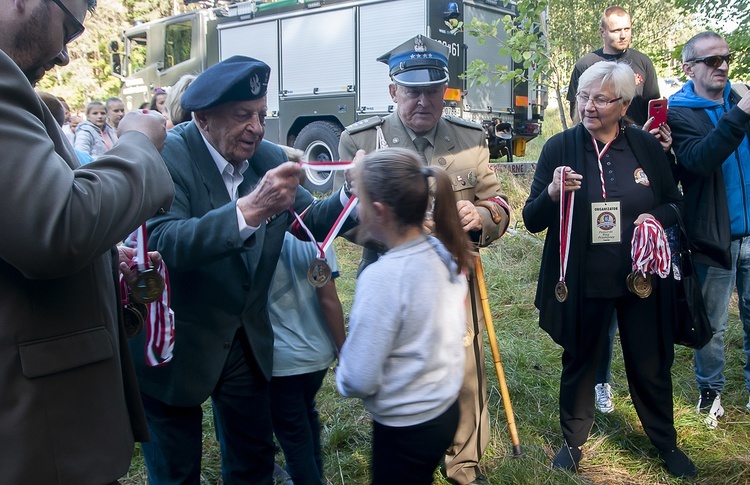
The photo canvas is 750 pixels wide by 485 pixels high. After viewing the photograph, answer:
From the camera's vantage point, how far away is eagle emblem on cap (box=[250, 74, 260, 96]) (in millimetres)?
2441

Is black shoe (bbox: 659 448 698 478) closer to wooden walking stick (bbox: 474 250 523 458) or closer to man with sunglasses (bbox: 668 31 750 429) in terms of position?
man with sunglasses (bbox: 668 31 750 429)

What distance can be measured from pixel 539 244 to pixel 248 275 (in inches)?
213

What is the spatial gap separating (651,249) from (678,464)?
115cm

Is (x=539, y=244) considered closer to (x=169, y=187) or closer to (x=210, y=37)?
(x=169, y=187)

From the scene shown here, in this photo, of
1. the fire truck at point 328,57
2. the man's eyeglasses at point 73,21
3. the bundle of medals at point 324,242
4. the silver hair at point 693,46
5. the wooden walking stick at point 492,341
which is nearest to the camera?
the man's eyeglasses at point 73,21

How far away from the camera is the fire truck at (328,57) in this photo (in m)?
11.1

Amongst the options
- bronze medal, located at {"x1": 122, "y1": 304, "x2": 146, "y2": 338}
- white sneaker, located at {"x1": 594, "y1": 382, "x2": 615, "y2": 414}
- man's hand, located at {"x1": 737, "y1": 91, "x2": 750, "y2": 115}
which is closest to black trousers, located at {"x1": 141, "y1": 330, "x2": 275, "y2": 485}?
bronze medal, located at {"x1": 122, "y1": 304, "x2": 146, "y2": 338}

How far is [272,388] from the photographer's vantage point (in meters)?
2.95

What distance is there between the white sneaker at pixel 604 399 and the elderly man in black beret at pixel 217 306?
228 cm

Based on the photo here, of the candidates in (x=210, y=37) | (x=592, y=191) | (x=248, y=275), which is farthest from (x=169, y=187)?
(x=210, y=37)

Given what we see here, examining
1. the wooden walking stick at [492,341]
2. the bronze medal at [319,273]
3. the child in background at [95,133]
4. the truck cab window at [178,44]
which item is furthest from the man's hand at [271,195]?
the truck cab window at [178,44]

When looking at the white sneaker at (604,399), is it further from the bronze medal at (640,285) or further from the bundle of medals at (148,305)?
the bundle of medals at (148,305)

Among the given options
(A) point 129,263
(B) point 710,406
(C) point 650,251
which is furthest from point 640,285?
(A) point 129,263

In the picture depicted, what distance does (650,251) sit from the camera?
3.08m
